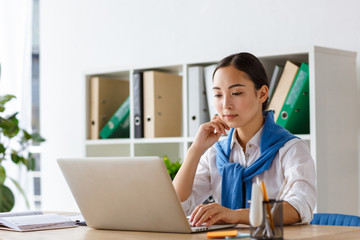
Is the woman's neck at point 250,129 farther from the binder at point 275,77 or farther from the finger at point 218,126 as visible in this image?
the binder at point 275,77

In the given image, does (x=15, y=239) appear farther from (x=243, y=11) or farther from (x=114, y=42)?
(x=114, y=42)

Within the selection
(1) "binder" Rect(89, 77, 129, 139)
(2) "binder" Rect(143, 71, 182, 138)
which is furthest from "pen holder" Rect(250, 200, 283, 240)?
(1) "binder" Rect(89, 77, 129, 139)

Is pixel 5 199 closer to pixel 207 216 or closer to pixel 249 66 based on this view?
pixel 249 66

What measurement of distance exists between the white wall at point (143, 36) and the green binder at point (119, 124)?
151 millimetres

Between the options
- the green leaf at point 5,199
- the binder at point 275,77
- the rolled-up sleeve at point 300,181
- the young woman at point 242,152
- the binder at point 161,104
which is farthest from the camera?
the green leaf at point 5,199

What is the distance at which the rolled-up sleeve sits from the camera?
5.59 ft

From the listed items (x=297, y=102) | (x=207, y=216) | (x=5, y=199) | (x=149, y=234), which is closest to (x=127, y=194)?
(x=149, y=234)

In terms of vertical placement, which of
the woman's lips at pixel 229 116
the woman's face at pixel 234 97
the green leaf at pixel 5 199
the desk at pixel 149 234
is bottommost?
the green leaf at pixel 5 199

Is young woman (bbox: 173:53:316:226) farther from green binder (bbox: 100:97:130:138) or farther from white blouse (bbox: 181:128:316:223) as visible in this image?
green binder (bbox: 100:97:130:138)

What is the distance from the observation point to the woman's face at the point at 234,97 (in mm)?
1914

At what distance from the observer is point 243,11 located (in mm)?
3250

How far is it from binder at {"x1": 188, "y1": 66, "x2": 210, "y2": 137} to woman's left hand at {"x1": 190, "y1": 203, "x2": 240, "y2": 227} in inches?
55.9

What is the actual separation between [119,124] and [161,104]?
338 millimetres

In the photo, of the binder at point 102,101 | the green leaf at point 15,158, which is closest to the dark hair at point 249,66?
the binder at point 102,101
